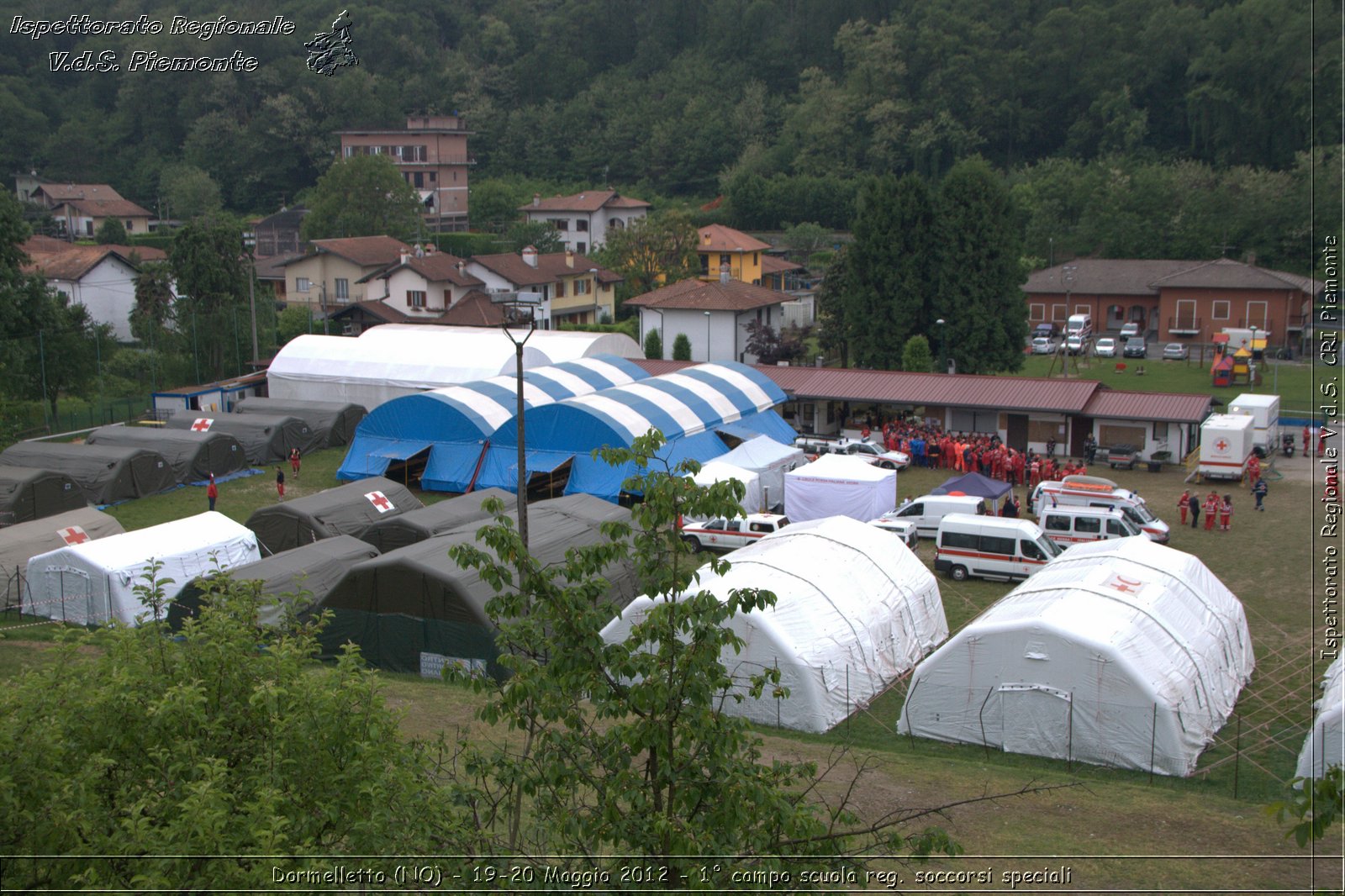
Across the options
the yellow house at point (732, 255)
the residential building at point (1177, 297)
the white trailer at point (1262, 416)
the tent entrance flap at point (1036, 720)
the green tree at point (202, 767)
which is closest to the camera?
the green tree at point (202, 767)

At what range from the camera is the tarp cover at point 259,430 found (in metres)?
29.7

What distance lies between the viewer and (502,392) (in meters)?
29.3

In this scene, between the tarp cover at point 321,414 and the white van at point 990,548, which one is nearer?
the white van at point 990,548

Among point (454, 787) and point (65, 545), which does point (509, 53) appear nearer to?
point (65, 545)

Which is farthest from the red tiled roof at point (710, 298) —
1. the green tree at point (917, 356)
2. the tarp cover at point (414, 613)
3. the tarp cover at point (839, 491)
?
the tarp cover at point (414, 613)

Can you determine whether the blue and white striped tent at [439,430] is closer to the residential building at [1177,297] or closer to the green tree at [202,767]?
the green tree at [202,767]

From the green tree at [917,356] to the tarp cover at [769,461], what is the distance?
9.79 metres

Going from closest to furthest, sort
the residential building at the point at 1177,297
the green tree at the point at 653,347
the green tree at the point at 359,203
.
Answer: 1. the green tree at the point at 653,347
2. the residential building at the point at 1177,297
3. the green tree at the point at 359,203

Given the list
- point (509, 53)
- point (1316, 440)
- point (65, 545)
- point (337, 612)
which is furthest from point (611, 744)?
point (509, 53)

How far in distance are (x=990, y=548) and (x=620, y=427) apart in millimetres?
9090

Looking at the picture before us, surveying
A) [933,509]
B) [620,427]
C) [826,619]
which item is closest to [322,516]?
[620,427]

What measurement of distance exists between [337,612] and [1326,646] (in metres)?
14.3

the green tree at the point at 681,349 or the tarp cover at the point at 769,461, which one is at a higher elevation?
the green tree at the point at 681,349

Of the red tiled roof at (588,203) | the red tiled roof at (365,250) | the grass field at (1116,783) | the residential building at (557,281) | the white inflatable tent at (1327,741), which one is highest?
the red tiled roof at (588,203)
